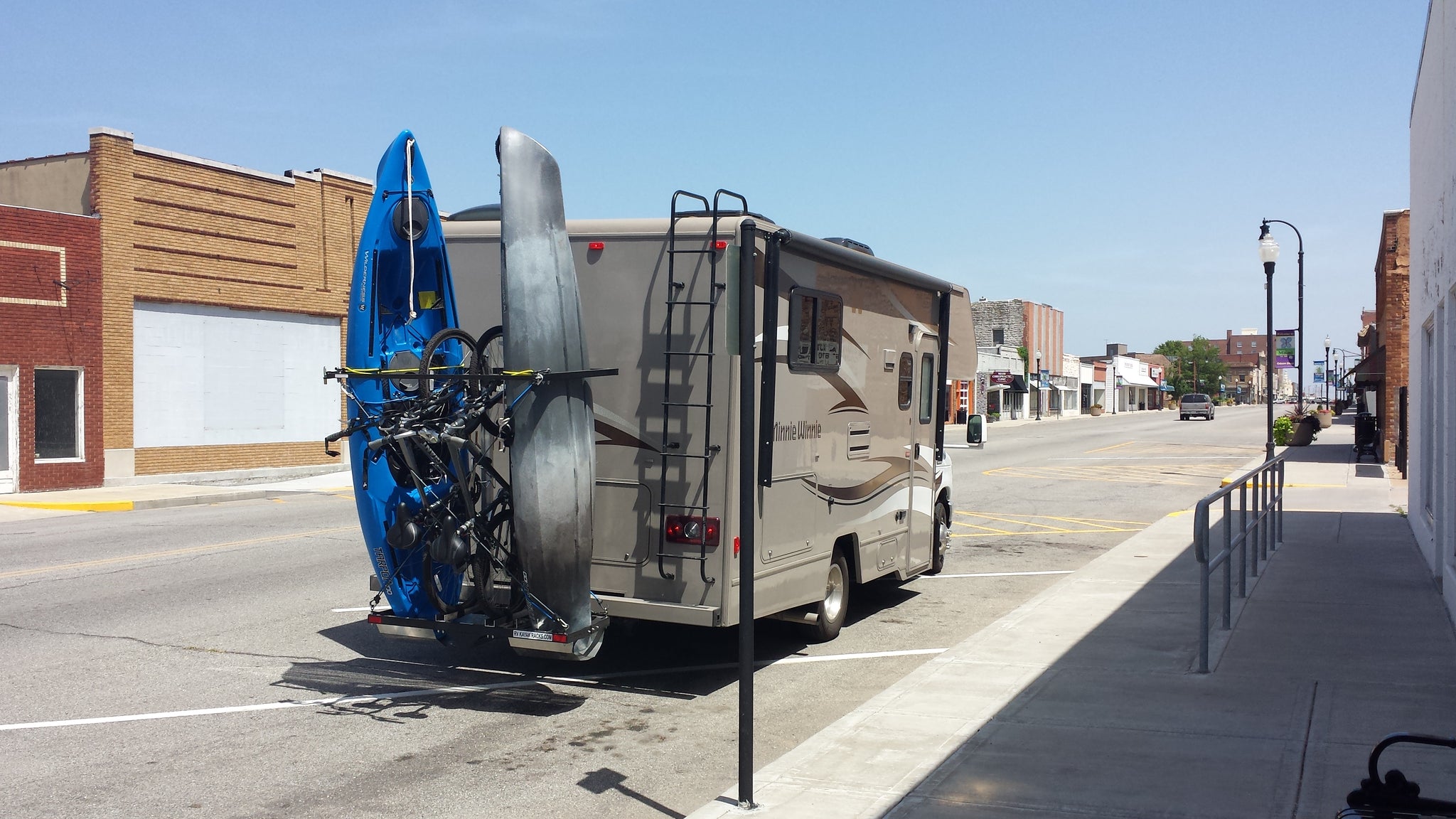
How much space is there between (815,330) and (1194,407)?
71908mm

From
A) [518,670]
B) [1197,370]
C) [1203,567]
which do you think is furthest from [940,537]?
[1197,370]

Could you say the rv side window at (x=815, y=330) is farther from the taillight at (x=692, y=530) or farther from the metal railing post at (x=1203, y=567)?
the metal railing post at (x=1203, y=567)

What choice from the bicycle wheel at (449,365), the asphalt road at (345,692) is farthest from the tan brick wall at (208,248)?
the bicycle wheel at (449,365)

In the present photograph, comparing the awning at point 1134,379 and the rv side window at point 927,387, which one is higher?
the awning at point 1134,379

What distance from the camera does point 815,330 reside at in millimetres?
8297

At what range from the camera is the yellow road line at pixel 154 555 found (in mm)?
12273

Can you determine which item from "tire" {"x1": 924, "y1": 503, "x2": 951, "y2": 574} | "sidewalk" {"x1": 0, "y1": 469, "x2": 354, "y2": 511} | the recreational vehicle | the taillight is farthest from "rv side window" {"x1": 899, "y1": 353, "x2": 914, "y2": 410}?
"sidewalk" {"x1": 0, "y1": 469, "x2": 354, "y2": 511}

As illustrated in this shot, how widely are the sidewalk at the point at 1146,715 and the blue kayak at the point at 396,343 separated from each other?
2799 millimetres

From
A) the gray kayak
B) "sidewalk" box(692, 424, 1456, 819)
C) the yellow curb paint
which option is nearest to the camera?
"sidewalk" box(692, 424, 1456, 819)

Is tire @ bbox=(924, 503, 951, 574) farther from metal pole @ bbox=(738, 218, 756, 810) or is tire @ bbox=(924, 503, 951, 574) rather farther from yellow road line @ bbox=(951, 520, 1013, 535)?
metal pole @ bbox=(738, 218, 756, 810)

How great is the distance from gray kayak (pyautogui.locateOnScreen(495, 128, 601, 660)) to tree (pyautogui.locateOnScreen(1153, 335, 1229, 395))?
493ft

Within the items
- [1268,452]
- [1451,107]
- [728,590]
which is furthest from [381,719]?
[1268,452]

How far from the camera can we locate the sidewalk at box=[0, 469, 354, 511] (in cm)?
1966

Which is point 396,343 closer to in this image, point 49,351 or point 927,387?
point 927,387
